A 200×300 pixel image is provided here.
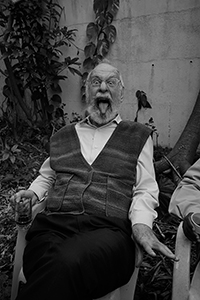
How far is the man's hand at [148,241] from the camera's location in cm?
134

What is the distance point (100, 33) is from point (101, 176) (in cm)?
238

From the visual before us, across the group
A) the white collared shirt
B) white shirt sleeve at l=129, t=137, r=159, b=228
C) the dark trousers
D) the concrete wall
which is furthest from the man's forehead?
the concrete wall

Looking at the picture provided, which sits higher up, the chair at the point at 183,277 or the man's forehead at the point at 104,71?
the man's forehead at the point at 104,71

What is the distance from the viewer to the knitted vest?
1.73m

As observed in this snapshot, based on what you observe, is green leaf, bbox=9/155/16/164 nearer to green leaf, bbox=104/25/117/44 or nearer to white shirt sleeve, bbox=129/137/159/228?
green leaf, bbox=104/25/117/44

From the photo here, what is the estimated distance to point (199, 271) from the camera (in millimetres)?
1387

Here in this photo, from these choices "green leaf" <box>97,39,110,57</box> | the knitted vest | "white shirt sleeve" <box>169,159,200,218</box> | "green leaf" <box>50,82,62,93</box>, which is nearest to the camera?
"white shirt sleeve" <box>169,159,200,218</box>

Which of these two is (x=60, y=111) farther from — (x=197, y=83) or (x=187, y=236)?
(x=187, y=236)

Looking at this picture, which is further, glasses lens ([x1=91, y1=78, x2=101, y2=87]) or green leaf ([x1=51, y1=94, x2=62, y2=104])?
green leaf ([x1=51, y1=94, x2=62, y2=104])

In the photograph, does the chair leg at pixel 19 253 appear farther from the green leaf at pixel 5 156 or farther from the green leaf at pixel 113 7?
the green leaf at pixel 113 7

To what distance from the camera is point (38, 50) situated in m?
3.96

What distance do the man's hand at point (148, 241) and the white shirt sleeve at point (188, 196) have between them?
0.56 ft

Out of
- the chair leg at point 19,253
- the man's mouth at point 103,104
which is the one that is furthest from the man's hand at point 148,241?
the man's mouth at point 103,104

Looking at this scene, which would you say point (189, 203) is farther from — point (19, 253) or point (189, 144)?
point (189, 144)
